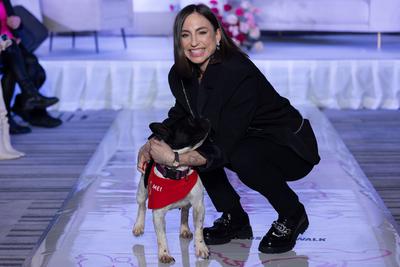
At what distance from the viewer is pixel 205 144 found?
7.27 ft

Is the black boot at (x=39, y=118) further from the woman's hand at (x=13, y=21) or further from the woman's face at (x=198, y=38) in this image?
the woman's face at (x=198, y=38)

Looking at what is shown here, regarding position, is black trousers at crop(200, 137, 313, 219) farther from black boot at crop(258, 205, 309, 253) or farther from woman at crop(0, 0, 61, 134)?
woman at crop(0, 0, 61, 134)

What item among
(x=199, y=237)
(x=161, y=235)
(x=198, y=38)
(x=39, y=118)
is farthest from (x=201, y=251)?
(x=39, y=118)

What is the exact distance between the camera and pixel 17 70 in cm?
423

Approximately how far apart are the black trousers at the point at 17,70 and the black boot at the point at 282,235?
89.7 inches

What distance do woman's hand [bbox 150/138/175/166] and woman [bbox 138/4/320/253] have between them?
9 cm

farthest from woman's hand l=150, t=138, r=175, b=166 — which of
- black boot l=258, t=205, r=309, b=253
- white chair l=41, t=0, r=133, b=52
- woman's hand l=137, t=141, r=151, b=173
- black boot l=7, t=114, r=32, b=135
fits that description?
white chair l=41, t=0, r=133, b=52

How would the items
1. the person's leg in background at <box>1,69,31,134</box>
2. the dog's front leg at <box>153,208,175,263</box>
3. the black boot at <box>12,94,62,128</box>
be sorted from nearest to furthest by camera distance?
the dog's front leg at <box>153,208,175,263</box>
the person's leg in background at <box>1,69,31,134</box>
the black boot at <box>12,94,62,128</box>

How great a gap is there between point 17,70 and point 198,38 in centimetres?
216

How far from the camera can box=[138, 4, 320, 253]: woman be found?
2.29 meters

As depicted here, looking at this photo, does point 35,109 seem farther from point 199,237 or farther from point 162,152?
point 162,152

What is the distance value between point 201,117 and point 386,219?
2.85 feet

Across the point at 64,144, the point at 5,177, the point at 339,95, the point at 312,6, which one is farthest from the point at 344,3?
the point at 5,177

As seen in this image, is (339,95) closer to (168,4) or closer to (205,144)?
(168,4)
